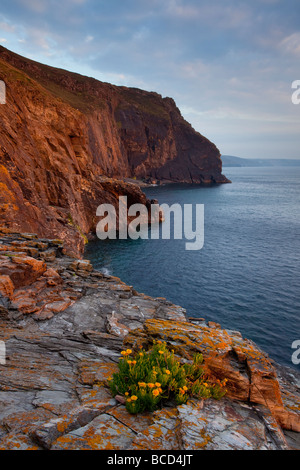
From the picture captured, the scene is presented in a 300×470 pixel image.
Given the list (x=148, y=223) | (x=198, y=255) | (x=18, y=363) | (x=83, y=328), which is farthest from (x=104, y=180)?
(x=18, y=363)

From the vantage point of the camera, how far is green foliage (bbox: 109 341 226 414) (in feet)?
17.0

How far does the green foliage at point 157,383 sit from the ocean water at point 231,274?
17.8m

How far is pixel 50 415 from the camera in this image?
523cm

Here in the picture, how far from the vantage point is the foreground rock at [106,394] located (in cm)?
455


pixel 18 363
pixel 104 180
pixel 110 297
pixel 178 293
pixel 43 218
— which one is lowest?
pixel 178 293

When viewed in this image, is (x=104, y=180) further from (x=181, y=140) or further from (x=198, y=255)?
A: (x=181, y=140)

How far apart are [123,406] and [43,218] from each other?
91.7 ft
